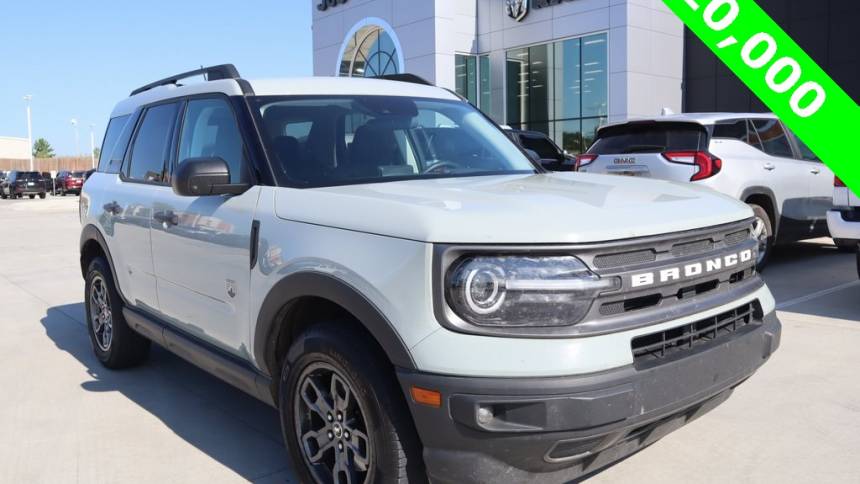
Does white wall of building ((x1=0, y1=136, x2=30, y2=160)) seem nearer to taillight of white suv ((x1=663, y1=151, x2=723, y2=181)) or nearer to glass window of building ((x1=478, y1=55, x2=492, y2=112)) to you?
glass window of building ((x1=478, y1=55, x2=492, y2=112))

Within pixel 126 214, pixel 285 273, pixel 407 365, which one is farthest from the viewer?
pixel 126 214

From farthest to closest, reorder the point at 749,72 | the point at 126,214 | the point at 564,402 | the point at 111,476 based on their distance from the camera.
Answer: the point at 749,72, the point at 126,214, the point at 111,476, the point at 564,402

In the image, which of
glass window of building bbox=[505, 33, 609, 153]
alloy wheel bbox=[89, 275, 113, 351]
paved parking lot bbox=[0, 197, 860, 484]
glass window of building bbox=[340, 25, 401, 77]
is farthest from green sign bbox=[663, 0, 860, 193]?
glass window of building bbox=[340, 25, 401, 77]

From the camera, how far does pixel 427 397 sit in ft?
7.87

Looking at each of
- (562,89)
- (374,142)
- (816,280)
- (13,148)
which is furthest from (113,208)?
(13,148)

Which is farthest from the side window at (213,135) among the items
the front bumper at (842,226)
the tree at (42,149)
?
the tree at (42,149)

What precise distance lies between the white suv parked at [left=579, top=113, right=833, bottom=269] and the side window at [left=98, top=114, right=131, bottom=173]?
194 inches

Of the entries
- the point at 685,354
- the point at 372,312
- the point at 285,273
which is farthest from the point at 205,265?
the point at 685,354

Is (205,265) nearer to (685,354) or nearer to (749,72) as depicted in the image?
(685,354)

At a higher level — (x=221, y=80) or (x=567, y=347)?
(x=221, y=80)

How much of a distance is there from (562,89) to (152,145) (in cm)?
2196

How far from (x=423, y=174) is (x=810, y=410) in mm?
2480

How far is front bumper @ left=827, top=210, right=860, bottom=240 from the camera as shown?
6348 millimetres

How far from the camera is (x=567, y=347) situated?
2352 millimetres
